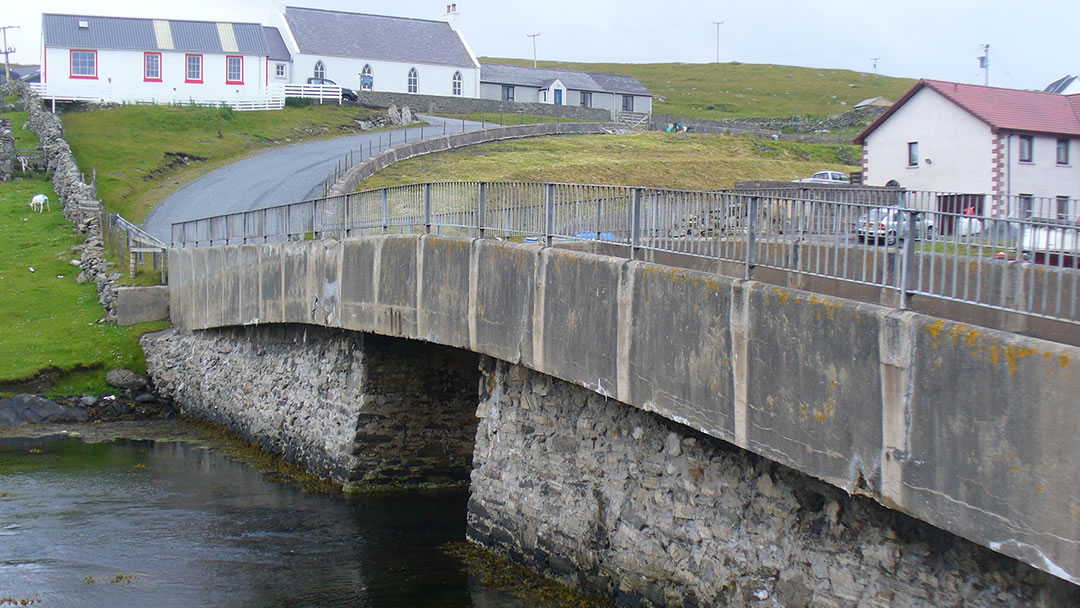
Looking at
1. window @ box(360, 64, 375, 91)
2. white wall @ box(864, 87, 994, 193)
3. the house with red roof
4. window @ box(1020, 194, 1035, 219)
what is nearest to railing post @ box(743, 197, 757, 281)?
window @ box(1020, 194, 1035, 219)

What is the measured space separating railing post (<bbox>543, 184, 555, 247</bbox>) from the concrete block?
1850cm

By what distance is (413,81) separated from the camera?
76.3 metres

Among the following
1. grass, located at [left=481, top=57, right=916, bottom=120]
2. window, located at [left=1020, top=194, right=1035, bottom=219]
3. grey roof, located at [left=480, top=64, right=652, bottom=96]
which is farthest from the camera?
grass, located at [left=481, top=57, right=916, bottom=120]

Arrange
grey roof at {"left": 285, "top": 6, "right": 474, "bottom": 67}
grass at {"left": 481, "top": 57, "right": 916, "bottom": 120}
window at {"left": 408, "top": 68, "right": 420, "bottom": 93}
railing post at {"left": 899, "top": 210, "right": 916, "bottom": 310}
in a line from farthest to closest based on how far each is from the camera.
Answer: grass at {"left": 481, "top": 57, "right": 916, "bottom": 120}, window at {"left": 408, "top": 68, "right": 420, "bottom": 93}, grey roof at {"left": 285, "top": 6, "right": 474, "bottom": 67}, railing post at {"left": 899, "top": 210, "right": 916, "bottom": 310}

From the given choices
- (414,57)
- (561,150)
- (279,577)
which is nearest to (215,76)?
(414,57)

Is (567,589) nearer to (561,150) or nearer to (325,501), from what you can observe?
(325,501)

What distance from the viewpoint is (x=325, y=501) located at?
17297mm

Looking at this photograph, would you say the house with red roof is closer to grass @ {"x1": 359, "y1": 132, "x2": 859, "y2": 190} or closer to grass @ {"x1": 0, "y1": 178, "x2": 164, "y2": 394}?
grass @ {"x1": 359, "y1": 132, "x2": 859, "y2": 190}

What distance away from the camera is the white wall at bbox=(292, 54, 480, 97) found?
7238cm

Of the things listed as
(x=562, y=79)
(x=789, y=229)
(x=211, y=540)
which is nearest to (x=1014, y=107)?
(x=211, y=540)

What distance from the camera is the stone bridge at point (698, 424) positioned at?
6520 millimetres

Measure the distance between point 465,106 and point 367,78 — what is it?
22.8 feet

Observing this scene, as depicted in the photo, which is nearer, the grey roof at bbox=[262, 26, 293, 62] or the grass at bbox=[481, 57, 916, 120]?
the grey roof at bbox=[262, 26, 293, 62]

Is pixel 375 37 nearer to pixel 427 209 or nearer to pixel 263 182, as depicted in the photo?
pixel 263 182
